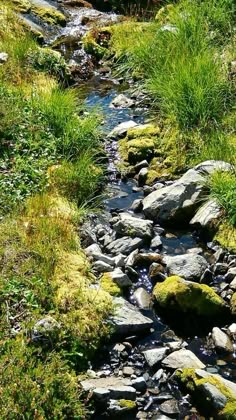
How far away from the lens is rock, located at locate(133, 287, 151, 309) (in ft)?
20.1

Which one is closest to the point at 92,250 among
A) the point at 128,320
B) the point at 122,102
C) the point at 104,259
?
the point at 104,259

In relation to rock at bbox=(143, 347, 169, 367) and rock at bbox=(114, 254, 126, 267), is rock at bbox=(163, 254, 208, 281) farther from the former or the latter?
rock at bbox=(143, 347, 169, 367)

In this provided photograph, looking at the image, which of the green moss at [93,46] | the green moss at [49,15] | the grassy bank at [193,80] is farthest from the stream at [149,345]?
the green moss at [49,15]

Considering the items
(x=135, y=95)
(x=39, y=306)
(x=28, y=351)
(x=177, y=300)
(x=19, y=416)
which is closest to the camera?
(x=19, y=416)

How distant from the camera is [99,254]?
6.66 metres

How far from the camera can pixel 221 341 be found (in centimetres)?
557

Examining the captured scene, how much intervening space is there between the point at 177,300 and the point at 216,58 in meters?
5.01

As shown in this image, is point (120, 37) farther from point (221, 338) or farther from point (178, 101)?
point (221, 338)

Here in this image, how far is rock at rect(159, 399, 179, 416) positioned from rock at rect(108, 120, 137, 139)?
17.0 ft

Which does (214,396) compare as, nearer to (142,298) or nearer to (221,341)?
(221,341)

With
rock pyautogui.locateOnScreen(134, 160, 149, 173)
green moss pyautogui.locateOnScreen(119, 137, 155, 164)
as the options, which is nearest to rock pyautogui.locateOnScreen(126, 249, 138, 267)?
rock pyautogui.locateOnScreen(134, 160, 149, 173)

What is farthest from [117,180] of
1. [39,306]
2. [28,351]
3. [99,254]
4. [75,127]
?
[28,351]

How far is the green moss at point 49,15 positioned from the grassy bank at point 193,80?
371cm

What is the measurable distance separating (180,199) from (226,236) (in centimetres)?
79
